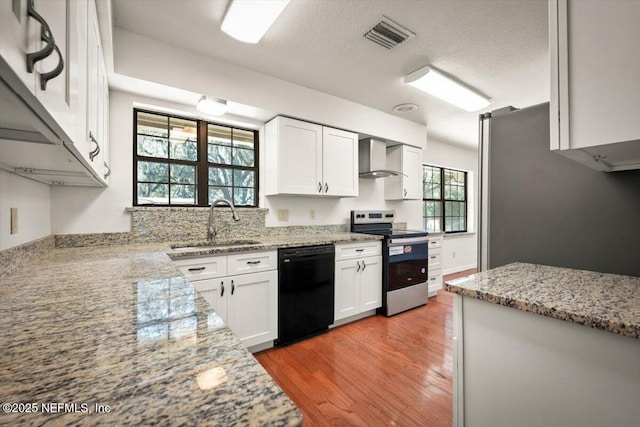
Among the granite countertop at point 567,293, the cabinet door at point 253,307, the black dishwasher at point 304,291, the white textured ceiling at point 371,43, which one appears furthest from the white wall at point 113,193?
the granite countertop at point 567,293

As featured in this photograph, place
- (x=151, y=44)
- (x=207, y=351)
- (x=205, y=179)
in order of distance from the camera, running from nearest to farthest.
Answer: (x=207, y=351) → (x=151, y=44) → (x=205, y=179)

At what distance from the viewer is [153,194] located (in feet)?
8.12

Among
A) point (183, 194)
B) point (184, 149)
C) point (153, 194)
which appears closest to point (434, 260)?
point (183, 194)

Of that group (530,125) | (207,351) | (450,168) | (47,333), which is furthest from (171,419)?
(450,168)

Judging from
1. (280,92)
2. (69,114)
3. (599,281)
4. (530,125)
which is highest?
(280,92)

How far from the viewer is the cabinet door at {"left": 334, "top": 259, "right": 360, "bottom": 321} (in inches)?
107

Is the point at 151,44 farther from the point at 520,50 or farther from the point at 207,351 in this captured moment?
the point at 520,50

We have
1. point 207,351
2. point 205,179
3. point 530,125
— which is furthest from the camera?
point 205,179

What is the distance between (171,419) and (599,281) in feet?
4.79

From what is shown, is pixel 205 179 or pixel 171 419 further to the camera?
pixel 205 179

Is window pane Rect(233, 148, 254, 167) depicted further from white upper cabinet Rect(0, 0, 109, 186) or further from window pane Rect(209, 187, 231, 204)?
white upper cabinet Rect(0, 0, 109, 186)

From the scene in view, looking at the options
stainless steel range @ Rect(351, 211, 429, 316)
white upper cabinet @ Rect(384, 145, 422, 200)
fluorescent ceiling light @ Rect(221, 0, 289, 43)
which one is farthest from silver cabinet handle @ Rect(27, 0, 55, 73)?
white upper cabinet @ Rect(384, 145, 422, 200)

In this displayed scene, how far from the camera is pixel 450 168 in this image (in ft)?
17.2

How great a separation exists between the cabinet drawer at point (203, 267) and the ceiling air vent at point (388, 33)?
2.02 metres
